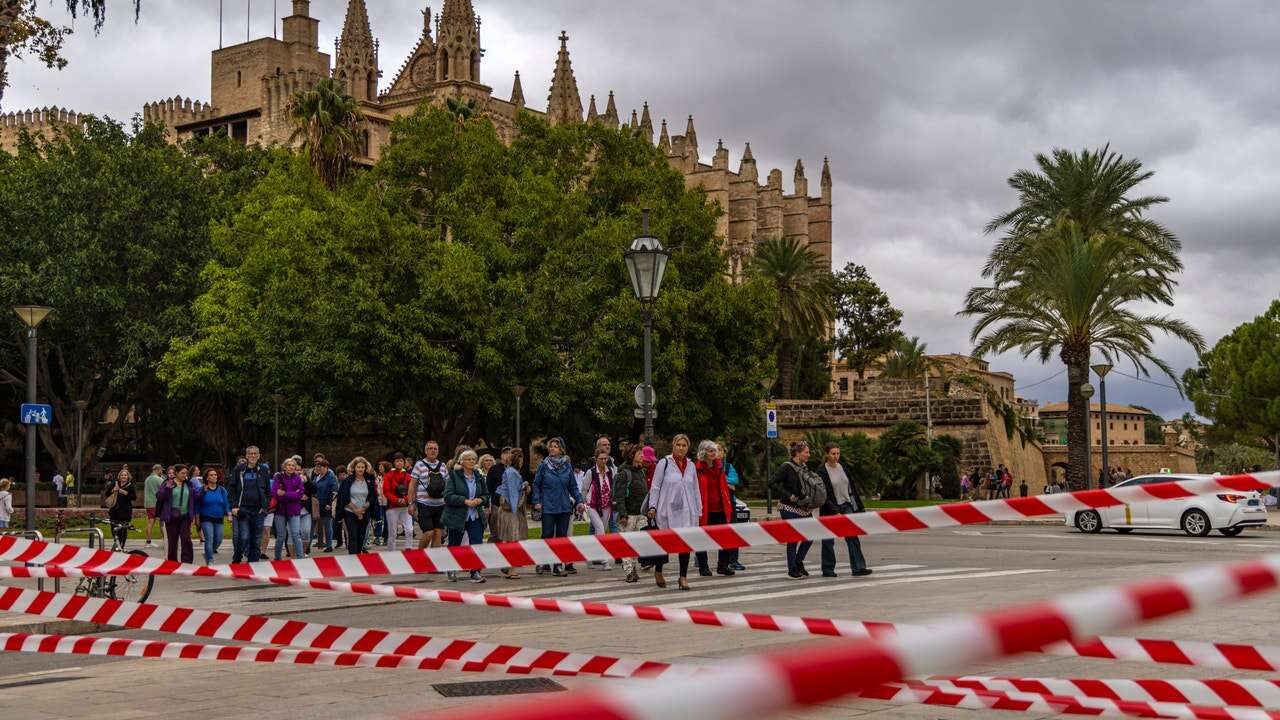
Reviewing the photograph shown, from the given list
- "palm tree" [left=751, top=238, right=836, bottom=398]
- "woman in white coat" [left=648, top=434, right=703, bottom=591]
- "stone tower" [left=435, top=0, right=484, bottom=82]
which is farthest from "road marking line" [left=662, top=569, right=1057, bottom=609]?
"stone tower" [left=435, top=0, right=484, bottom=82]

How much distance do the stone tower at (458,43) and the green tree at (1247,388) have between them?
154ft

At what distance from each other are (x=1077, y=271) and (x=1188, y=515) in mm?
13380

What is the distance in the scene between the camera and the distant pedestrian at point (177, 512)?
18.4 metres

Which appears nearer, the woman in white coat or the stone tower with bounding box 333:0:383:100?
the woman in white coat

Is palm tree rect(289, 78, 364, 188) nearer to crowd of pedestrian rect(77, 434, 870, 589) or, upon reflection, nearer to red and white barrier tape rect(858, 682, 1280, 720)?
crowd of pedestrian rect(77, 434, 870, 589)

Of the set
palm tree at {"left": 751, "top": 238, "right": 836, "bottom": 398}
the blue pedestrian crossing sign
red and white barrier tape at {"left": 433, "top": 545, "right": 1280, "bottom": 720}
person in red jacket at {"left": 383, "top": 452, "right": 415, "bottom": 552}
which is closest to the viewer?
red and white barrier tape at {"left": 433, "top": 545, "right": 1280, "bottom": 720}

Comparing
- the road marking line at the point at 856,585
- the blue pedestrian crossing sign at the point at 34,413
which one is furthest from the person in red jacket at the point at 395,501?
the road marking line at the point at 856,585

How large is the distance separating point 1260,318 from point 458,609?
6678 centimetres

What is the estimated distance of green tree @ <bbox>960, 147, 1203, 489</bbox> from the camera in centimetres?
3638

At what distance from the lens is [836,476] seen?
1557 cm

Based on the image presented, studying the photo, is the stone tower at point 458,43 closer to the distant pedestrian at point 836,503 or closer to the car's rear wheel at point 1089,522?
the car's rear wheel at point 1089,522

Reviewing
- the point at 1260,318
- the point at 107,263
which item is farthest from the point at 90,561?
the point at 1260,318

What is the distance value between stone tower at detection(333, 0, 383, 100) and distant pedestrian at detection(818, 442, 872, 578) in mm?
82530

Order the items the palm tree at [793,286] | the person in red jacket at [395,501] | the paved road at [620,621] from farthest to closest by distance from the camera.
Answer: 1. the palm tree at [793,286]
2. the person in red jacket at [395,501]
3. the paved road at [620,621]
